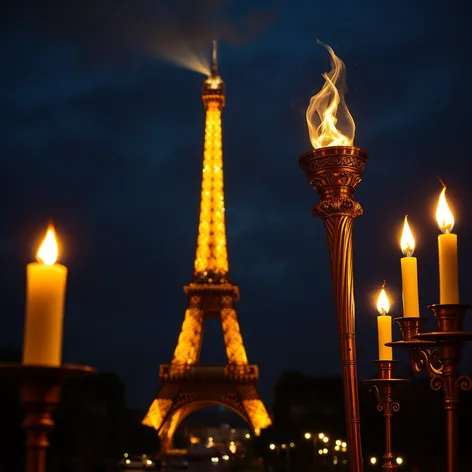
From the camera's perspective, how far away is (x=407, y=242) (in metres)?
3.98

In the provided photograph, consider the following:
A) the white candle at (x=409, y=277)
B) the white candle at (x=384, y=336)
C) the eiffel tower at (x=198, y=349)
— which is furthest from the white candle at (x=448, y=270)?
the eiffel tower at (x=198, y=349)

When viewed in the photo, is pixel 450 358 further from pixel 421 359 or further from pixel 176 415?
pixel 176 415

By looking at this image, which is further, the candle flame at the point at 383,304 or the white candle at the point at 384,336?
the candle flame at the point at 383,304

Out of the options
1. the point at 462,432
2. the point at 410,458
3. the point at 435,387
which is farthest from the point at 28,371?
the point at 410,458

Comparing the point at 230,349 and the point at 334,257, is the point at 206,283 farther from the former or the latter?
the point at 334,257

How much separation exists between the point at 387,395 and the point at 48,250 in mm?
3140

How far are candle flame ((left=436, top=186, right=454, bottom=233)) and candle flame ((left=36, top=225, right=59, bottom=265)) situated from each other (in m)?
1.48

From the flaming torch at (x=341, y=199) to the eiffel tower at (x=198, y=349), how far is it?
124ft

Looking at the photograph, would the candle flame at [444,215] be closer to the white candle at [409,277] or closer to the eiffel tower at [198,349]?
the white candle at [409,277]

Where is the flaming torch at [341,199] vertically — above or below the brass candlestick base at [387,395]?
above

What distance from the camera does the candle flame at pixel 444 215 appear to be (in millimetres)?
3225

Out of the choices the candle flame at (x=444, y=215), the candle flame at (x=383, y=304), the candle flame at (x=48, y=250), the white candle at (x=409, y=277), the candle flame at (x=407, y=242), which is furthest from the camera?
the candle flame at (x=383, y=304)

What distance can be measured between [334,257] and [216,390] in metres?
39.4

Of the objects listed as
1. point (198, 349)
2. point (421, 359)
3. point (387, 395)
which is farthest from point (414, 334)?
point (198, 349)
